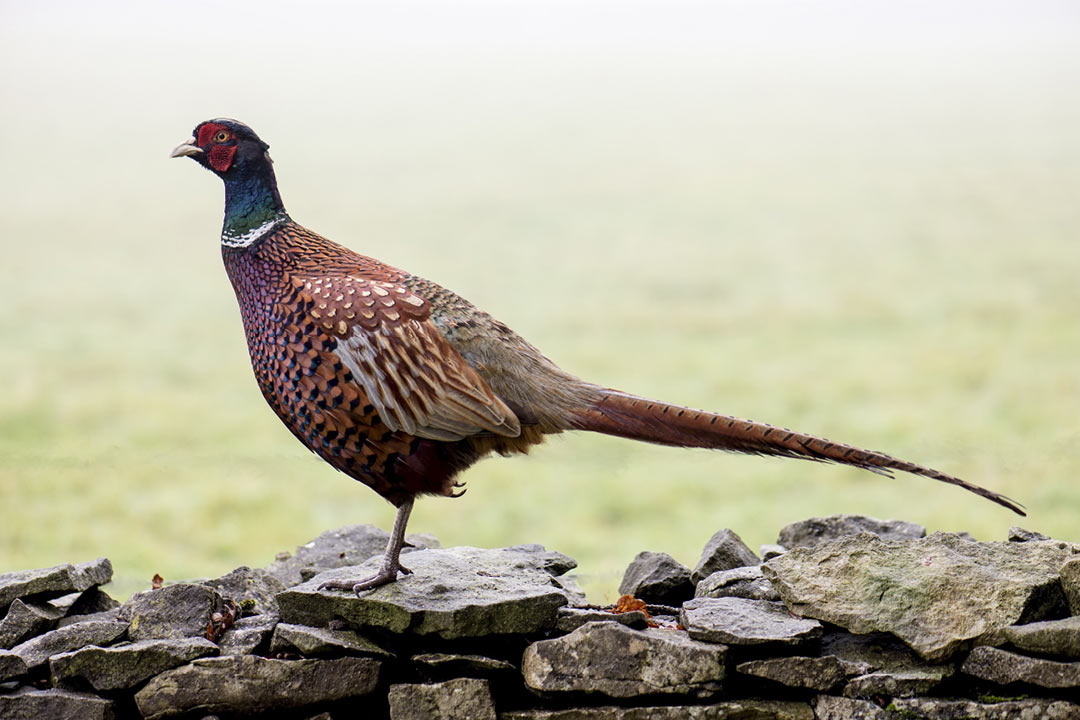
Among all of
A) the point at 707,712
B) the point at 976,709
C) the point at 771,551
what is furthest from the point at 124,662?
the point at 976,709

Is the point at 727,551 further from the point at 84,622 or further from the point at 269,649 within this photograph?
the point at 84,622

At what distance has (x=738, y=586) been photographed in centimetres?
435

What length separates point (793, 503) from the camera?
27.2 feet

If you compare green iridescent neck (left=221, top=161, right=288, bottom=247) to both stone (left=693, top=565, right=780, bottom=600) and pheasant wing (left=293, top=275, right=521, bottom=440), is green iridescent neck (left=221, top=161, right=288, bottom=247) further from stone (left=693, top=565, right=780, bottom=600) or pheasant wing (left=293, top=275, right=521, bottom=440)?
stone (left=693, top=565, right=780, bottom=600)

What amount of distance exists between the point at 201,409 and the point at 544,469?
10.5 ft

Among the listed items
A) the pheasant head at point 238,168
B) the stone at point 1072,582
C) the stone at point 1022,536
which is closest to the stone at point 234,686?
the pheasant head at point 238,168

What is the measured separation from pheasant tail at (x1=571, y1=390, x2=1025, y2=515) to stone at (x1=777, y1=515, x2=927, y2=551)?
1268mm

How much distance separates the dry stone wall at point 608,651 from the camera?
12.0 feet

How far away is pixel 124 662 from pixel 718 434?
220cm

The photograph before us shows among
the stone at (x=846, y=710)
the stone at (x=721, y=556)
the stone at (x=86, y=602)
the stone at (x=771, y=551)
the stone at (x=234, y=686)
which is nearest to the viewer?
the stone at (x=846, y=710)

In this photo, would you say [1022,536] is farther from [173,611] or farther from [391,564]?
[173,611]

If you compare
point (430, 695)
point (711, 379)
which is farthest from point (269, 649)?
point (711, 379)

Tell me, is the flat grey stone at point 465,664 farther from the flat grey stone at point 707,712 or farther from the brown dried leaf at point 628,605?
the brown dried leaf at point 628,605

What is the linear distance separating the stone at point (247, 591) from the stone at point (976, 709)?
243cm
